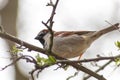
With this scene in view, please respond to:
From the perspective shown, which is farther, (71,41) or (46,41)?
(71,41)

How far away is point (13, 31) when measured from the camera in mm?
6867

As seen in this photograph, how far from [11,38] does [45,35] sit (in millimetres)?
1826

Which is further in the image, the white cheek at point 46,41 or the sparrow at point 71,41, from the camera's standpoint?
the sparrow at point 71,41

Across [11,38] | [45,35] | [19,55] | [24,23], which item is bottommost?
[24,23]

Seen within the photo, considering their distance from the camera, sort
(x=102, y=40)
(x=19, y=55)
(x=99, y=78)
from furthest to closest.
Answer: (x=102, y=40) → (x=19, y=55) → (x=99, y=78)

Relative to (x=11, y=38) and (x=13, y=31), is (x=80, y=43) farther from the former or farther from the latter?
(x=13, y=31)

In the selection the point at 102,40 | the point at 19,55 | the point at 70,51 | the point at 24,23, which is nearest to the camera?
the point at 19,55

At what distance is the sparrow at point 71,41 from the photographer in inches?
165

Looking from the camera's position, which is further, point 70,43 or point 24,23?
point 24,23

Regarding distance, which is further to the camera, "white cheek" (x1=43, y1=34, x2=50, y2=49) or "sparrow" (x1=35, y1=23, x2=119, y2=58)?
"sparrow" (x1=35, y1=23, x2=119, y2=58)

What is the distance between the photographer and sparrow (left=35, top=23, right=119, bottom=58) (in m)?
4.20

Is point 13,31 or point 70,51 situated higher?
point 70,51

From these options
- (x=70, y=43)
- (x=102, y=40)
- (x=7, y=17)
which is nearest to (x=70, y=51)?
(x=70, y=43)

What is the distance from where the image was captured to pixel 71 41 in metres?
4.46
